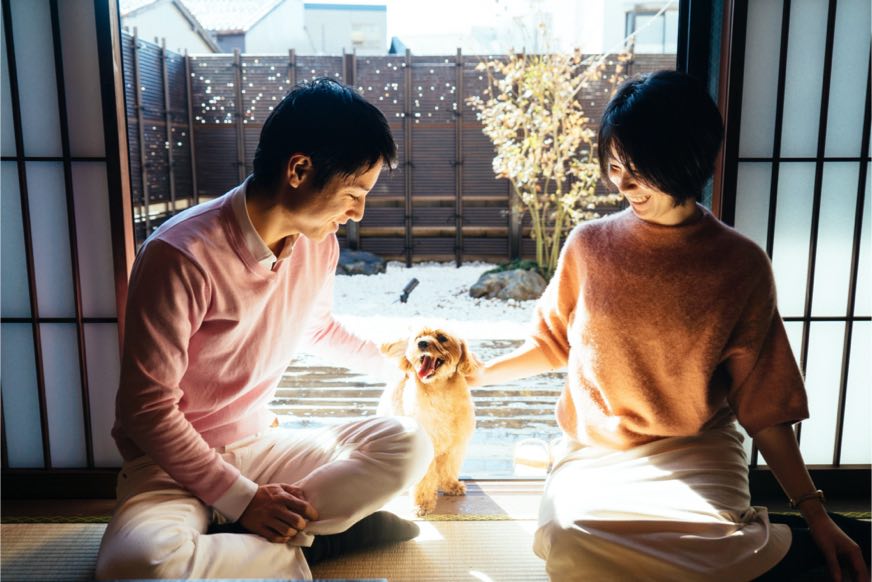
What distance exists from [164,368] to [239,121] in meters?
7.33

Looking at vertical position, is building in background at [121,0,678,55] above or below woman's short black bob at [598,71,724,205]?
above

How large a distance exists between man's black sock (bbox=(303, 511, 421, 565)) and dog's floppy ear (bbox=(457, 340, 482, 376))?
1.41 feet

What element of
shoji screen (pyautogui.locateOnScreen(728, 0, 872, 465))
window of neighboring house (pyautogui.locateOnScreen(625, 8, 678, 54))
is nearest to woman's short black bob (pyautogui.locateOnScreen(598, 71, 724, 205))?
shoji screen (pyautogui.locateOnScreen(728, 0, 872, 465))

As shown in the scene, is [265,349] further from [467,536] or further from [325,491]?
[467,536]

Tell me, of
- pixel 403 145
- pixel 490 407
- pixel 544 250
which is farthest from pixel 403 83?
pixel 490 407

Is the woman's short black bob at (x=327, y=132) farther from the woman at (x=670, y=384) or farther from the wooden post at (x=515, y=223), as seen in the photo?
the wooden post at (x=515, y=223)

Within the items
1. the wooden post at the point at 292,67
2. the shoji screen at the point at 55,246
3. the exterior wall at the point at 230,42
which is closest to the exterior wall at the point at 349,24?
the exterior wall at the point at 230,42

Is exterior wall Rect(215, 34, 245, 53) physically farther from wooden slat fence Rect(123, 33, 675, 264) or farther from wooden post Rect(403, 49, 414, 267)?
wooden post Rect(403, 49, 414, 267)

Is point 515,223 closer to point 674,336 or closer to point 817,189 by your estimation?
point 817,189

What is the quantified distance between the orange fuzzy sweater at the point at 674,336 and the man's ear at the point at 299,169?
65cm

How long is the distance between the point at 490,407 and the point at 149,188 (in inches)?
217

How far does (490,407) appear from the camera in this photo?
3.71m

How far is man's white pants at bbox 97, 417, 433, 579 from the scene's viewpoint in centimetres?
131

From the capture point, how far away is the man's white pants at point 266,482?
131cm
